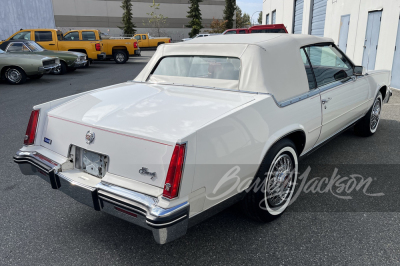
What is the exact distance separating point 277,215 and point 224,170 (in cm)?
95

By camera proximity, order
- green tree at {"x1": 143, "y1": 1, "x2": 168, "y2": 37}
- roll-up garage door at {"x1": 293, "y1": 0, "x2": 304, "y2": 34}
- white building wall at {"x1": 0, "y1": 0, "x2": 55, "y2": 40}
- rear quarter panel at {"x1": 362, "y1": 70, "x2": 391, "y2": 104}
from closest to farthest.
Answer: rear quarter panel at {"x1": 362, "y1": 70, "x2": 391, "y2": 104}, roll-up garage door at {"x1": 293, "y1": 0, "x2": 304, "y2": 34}, white building wall at {"x1": 0, "y1": 0, "x2": 55, "y2": 40}, green tree at {"x1": 143, "y1": 1, "x2": 168, "y2": 37}

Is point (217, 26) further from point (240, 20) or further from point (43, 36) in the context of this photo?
point (43, 36)

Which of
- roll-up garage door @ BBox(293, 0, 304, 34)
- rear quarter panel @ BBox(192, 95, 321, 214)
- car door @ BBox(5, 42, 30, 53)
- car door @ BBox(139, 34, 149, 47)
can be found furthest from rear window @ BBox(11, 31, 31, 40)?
car door @ BBox(139, 34, 149, 47)

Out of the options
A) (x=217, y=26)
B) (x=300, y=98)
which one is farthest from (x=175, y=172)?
(x=217, y=26)

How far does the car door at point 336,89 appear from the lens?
137 inches

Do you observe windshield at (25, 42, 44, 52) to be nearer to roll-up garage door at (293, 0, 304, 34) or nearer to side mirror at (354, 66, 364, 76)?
side mirror at (354, 66, 364, 76)

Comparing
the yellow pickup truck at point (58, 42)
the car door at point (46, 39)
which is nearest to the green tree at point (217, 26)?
the yellow pickup truck at point (58, 42)

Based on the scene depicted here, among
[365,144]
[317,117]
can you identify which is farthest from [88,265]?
[365,144]

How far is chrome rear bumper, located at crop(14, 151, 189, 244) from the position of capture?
199cm

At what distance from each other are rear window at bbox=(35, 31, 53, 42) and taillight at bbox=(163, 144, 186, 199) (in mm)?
16200

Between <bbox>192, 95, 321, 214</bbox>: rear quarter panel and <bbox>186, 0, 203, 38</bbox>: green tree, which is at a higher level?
<bbox>186, 0, 203, 38</bbox>: green tree

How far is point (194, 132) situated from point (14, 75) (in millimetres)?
11401

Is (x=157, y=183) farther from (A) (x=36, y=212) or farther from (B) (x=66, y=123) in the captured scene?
(A) (x=36, y=212)

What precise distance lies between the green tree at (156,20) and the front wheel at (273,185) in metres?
47.6
